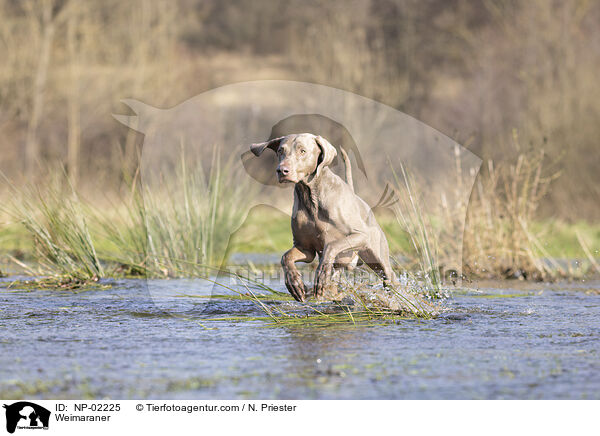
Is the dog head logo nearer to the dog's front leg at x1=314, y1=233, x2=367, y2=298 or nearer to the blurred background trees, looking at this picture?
the dog's front leg at x1=314, y1=233, x2=367, y2=298

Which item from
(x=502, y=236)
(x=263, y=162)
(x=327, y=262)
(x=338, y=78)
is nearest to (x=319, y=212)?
(x=327, y=262)

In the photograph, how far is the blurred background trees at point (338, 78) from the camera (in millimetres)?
15969

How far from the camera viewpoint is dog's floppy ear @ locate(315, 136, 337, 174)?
221 inches

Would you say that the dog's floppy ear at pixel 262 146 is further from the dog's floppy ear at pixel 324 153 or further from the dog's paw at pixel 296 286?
the dog's paw at pixel 296 286

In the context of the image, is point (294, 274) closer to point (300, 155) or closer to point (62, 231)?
point (300, 155)

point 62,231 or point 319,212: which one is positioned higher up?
point 319,212

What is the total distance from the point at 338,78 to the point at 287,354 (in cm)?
2042

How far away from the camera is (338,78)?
79.8ft
